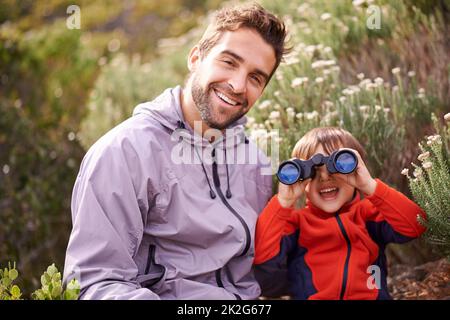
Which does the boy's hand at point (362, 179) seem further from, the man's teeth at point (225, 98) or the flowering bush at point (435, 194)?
the man's teeth at point (225, 98)

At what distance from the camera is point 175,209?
10.1ft

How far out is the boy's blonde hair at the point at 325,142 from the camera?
325 centimetres

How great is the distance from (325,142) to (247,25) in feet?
2.36

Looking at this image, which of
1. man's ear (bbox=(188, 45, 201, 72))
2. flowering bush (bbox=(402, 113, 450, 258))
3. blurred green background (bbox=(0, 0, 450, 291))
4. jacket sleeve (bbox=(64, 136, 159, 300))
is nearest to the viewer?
jacket sleeve (bbox=(64, 136, 159, 300))

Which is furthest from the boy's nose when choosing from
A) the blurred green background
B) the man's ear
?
the man's ear

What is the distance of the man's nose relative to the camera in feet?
10.5

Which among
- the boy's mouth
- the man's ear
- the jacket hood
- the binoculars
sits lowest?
the boy's mouth

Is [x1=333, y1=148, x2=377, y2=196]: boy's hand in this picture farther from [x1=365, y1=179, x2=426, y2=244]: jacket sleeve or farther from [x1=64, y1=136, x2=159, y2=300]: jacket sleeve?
[x1=64, y1=136, x2=159, y2=300]: jacket sleeve

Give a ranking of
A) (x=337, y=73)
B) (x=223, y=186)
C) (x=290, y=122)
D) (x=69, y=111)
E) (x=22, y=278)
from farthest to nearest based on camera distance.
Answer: (x=69, y=111), (x=22, y=278), (x=337, y=73), (x=290, y=122), (x=223, y=186)

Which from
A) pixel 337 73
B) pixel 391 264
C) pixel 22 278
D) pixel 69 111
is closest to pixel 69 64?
pixel 69 111

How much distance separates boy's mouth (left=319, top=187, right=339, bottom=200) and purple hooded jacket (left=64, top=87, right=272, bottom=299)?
0.37m

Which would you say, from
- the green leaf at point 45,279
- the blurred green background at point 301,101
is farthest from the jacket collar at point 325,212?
the green leaf at point 45,279
